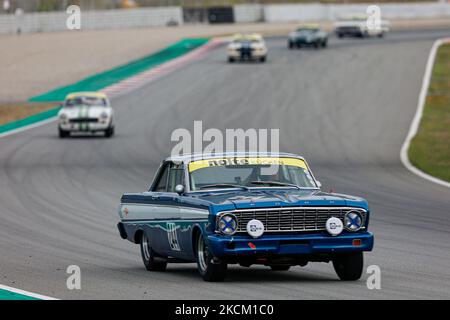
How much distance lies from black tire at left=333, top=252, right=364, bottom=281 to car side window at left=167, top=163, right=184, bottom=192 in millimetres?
2120

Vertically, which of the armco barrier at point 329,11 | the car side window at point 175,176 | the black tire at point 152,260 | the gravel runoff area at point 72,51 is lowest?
the armco barrier at point 329,11

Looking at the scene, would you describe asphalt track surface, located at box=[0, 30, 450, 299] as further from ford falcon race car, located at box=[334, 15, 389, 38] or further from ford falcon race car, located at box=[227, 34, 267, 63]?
ford falcon race car, located at box=[334, 15, 389, 38]

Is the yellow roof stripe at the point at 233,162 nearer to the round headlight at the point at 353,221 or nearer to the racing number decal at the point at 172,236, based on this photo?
the racing number decal at the point at 172,236

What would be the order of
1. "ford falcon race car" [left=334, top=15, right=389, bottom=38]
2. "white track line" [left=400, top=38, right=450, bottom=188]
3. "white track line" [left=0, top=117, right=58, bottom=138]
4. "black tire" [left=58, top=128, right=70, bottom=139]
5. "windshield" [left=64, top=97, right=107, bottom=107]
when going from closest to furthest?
"white track line" [left=400, top=38, right=450, bottom=188], "black tire" [left=58, top=128, right=70, bottom=139], "windshield" [left=64, top=97, right=107, bottom=107], "white track line" [left=0, top=117, right=58, bottom=138], "ford falcon race car" [left=334, top=15, right=389, bottom=38]

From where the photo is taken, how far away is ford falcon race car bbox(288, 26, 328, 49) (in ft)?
204

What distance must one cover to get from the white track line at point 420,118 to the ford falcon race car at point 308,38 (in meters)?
5.94

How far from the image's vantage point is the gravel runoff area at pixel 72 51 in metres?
51.9

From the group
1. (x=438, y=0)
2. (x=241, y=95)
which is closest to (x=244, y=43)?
(x=241, y=95)

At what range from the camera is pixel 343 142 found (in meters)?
34.2

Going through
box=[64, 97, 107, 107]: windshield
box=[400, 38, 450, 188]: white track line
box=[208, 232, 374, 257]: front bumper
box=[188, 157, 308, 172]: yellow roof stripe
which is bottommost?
box=[400, 38, 450, 188]: white track line

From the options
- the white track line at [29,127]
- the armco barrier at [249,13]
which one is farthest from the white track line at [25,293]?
the armco barrier at [249,13]

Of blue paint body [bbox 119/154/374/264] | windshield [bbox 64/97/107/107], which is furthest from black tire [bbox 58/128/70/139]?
blue paint body [bbox 119/154/374/264]

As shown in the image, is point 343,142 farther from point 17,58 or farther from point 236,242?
point 17,58

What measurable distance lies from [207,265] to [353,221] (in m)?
1.50
